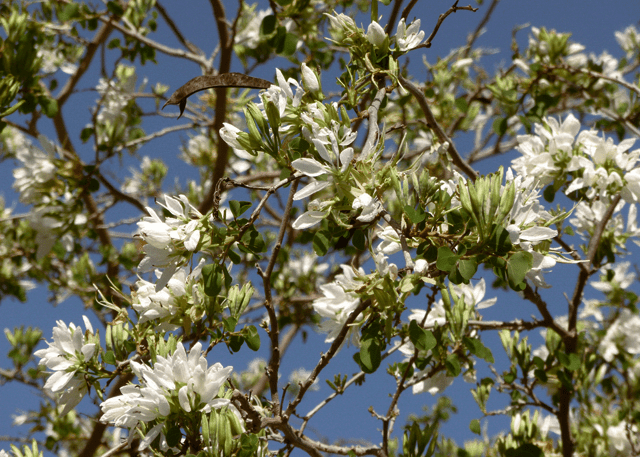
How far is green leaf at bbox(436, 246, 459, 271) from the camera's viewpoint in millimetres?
1129

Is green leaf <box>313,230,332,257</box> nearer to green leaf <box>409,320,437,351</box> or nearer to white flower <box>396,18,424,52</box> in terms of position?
green leaf <box>409,320,437,351</box>

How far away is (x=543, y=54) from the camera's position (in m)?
3.12

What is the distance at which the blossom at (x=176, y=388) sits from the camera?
121cm

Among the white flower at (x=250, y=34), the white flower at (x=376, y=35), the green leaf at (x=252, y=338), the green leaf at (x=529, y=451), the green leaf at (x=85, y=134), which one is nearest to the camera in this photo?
the white flower at (x=376, y=35)

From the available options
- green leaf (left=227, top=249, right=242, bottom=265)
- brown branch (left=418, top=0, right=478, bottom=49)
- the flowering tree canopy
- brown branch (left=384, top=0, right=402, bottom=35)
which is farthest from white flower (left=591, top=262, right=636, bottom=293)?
green leaf (left=227, top=249, right=242, bottom=265)

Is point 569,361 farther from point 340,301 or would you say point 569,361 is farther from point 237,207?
point 237,207

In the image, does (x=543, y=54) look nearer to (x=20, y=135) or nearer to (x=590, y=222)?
(x=590, y=222)

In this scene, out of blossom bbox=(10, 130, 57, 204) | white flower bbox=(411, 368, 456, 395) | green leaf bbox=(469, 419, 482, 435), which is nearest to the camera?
white flower bbox=(411, 368, 456, 395)

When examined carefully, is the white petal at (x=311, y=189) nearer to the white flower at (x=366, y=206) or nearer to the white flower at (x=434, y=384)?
the white flower at (x=366, y=206)

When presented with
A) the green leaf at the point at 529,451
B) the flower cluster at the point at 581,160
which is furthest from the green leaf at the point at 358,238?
the green leaf at the point at 529,451

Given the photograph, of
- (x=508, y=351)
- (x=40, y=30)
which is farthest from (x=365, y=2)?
(x=508, y=351)

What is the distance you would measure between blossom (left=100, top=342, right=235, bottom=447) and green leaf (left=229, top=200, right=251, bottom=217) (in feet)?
1.09

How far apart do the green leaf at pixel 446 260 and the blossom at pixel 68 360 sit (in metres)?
1.01

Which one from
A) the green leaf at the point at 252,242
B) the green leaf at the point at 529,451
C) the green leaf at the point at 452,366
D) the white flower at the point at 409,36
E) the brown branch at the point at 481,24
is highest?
the brown branch at the point at 481,24
